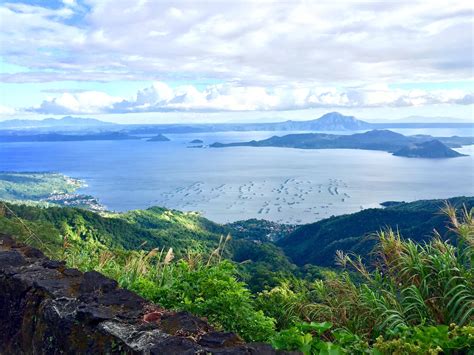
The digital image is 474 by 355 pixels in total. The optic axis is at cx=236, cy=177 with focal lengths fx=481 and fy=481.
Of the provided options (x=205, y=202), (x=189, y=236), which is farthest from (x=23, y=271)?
(x=205, y=202)

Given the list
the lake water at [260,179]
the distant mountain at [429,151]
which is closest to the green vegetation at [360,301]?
the lake water at [260,179]

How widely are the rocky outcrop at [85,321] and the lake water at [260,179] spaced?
73.3 meters

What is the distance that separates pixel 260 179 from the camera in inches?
4668

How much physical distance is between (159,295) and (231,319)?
2.26 ft

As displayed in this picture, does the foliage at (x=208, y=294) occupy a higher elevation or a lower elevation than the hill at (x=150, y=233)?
higher

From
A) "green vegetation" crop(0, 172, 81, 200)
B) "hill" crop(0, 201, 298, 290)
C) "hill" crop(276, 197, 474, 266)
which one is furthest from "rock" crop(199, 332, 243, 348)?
"green vegetation" crop(0, 172, 81, 200)

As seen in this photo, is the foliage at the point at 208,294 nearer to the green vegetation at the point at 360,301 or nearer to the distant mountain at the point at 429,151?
the green vegetation at the point at 360,301

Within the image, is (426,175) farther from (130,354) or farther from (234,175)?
(130,354)

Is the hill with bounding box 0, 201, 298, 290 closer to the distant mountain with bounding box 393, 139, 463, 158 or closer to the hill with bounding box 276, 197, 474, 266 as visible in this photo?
the hill with bounding box 276, 197, 474, 266

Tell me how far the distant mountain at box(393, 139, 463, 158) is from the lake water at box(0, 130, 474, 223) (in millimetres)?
5788

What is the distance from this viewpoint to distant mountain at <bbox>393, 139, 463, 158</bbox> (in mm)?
157800

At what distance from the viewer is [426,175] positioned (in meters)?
119

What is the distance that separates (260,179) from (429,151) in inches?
2917

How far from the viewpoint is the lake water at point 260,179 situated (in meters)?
88.4
